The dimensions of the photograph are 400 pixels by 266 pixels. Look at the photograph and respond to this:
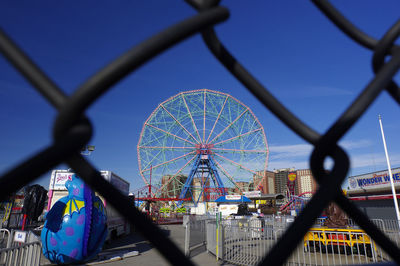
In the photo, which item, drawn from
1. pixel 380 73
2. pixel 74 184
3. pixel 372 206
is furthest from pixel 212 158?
pixel 380 73

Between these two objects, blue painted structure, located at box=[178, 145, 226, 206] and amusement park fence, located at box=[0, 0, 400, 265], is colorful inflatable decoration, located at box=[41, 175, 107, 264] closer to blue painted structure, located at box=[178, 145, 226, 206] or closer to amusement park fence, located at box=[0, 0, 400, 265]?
amusement park fence, located at box=[0, 0, 400, 265]

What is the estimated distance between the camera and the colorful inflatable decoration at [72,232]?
6.68 meters

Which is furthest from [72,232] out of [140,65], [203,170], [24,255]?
[203,170]

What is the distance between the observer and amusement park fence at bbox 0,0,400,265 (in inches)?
17.4

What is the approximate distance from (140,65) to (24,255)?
596 centimetres

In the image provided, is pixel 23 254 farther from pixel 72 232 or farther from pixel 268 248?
pixel 268 248

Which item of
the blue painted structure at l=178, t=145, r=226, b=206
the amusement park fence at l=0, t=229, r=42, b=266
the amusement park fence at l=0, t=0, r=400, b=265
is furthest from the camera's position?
the blue painted structure at l=178, t=145, r=226, b=206

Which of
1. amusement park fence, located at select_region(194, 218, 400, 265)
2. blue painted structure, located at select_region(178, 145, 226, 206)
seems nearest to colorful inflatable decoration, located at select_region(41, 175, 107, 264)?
amusement park fence, located at select_region(194, 218, 400, 265)

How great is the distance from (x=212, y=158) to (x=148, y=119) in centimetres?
790

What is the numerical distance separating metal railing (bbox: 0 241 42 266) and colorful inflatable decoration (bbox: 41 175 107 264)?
1.50 m

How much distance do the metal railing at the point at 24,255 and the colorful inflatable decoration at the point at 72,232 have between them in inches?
59.2

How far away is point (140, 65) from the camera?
19.2 inches

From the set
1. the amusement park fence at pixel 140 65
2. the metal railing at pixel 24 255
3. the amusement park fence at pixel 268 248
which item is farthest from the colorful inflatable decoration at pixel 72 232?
the amusement park fence at pixel 140 65

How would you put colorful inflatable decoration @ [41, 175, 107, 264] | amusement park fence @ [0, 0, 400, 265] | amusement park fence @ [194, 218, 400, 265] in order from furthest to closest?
amusement park fence @ [194, 218, 400, 265]
colorful inflatable decoration @ [41, 175, 107, 264]
amusement park fence @ [0, 0, 400, 265]
